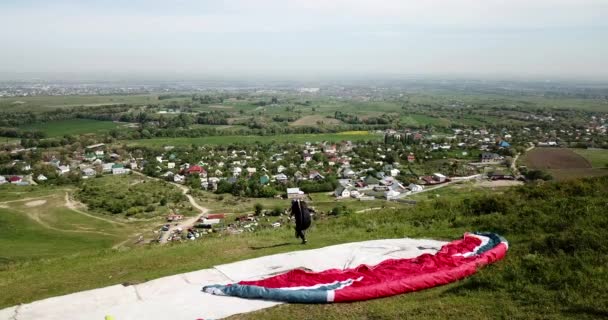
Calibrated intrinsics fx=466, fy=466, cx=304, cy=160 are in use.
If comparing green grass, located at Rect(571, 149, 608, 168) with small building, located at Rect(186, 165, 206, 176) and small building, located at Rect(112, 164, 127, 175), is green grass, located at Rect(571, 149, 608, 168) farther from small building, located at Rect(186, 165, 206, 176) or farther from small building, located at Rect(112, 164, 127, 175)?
small building, located at Rect(112, 164, 127, 175)

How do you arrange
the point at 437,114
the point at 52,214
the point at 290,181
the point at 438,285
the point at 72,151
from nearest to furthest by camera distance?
the point at 438,285
the point at 52,214
the point at 290,181
the point at 72,151
the point at 437,114

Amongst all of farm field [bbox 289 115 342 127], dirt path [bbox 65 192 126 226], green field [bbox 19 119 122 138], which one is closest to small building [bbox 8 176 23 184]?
dirt path [bbox 65 192 126 226]

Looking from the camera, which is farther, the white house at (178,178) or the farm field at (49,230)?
the white house at (178,178)

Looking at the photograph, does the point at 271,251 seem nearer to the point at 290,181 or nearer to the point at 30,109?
the point at 290,181

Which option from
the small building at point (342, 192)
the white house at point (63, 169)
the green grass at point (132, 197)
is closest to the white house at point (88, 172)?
the white house at point (63, 169)

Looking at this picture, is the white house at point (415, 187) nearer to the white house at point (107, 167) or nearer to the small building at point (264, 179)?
the small building at point (264, 179)

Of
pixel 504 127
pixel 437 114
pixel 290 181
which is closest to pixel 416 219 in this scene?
pixel 290 181

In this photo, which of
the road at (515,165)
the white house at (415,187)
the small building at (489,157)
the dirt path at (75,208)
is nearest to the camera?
the dirt path at (75,208)
